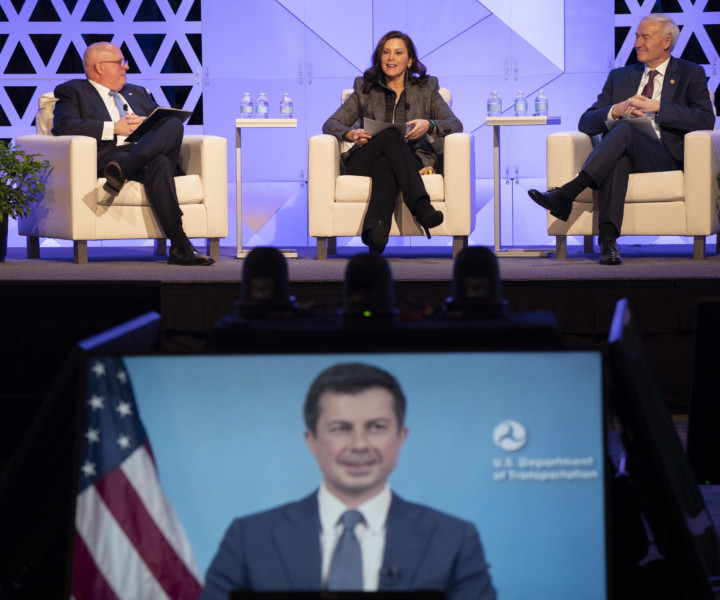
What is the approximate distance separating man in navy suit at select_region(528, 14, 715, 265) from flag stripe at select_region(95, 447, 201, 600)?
381 centimetres

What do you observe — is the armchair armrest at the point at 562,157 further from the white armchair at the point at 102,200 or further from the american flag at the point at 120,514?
the american flag at the point at 120,514

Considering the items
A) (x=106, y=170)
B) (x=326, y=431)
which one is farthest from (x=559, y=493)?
(x=106, y=170)

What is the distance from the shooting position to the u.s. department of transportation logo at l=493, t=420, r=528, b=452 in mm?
1108

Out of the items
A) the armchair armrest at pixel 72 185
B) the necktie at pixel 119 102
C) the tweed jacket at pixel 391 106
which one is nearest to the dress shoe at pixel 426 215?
the tweed jacket at pixel 391 106

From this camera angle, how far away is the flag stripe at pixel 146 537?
111cm

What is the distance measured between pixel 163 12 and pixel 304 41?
39.2 inches

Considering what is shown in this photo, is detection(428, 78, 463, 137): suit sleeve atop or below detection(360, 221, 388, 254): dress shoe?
atop

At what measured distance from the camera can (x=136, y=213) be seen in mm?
4977

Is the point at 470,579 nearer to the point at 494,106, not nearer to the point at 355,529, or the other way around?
A: the point at 355,529

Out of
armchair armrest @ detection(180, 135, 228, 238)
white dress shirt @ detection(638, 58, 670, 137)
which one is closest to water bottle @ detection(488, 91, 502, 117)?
white dress shirt @ detection(638, 58, 670, 137)

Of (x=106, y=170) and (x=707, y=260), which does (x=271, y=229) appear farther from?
(x=707, y=260)

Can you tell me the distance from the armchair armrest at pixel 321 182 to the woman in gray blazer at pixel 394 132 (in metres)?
0.14

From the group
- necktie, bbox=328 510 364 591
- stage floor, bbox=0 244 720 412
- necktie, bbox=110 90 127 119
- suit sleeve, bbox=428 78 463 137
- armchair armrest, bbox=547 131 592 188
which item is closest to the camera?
necktie, bbox=328 510 364 591

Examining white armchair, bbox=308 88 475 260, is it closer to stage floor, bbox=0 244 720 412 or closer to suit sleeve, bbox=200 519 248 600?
stage floor, bbox=0 244 720 412
